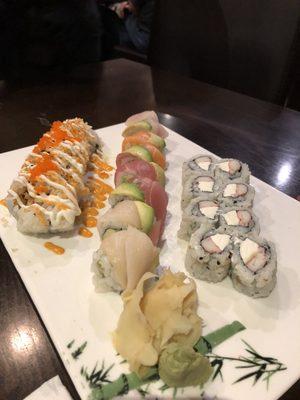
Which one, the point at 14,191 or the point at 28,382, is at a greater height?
the point at 14,191

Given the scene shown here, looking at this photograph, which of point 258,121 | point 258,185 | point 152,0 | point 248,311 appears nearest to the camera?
point 248,311

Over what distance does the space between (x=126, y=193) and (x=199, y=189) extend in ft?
1.21

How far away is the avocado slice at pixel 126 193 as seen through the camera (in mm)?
1756

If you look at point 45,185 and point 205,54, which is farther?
point 205,54

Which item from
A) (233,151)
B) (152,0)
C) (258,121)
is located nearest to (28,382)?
(233,151)

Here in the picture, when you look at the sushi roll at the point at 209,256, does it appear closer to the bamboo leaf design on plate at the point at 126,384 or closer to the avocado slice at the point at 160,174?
the bamboo leaf design on plate at the point at 126,384

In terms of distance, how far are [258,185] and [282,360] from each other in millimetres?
1008

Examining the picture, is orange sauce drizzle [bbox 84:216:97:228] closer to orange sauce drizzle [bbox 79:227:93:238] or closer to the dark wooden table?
orange sauce drizzle [bbox 79:227:93:238]

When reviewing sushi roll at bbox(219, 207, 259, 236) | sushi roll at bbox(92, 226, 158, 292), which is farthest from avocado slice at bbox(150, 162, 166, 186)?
sushi roll at bbox(92, 226, 158, 292)

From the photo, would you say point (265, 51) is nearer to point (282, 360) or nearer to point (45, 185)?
point (45, 185)

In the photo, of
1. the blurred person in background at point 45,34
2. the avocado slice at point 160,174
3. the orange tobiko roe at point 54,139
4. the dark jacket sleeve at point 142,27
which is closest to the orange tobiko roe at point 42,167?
the orange tobiko roe at point 54,139

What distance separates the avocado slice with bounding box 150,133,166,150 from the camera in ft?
7.32

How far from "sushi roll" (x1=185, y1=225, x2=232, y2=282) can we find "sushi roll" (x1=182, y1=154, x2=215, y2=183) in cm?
50

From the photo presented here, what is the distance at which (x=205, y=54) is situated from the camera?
3404 mm
